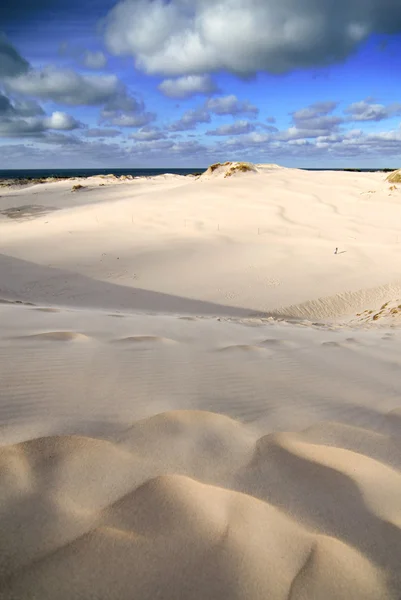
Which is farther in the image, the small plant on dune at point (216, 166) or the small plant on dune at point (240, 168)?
the small plant on dune at point (216, 166)

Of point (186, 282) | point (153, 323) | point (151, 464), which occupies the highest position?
point (151, 464)

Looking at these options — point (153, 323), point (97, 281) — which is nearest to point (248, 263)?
point (97, 281)

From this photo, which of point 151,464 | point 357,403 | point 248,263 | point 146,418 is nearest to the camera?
point 151,464

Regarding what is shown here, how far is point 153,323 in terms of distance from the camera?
11.5 ft

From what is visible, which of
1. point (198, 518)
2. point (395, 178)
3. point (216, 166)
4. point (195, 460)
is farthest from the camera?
point (216, 166)

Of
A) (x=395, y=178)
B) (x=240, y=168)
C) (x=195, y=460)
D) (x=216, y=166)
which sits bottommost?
(x=195, y=460)

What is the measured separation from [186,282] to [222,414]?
5648 mm

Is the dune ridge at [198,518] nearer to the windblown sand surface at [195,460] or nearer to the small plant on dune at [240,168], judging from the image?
the windblown sand surface at [195,460]

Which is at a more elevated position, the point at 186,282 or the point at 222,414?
the point at 222,414

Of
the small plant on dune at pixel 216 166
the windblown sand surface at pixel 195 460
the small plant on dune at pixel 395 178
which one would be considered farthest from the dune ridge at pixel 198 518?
the small plant on dune at pixel 216 166

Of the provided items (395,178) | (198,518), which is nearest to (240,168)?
(395,178)

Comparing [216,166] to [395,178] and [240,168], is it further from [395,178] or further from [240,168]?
[395,178]

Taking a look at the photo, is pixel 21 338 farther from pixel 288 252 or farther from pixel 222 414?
pixel 288 252

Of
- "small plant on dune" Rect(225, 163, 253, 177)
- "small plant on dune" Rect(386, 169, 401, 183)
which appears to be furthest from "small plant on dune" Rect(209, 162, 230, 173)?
"small plant on dune" Rect(386, 169, 401, 183)
